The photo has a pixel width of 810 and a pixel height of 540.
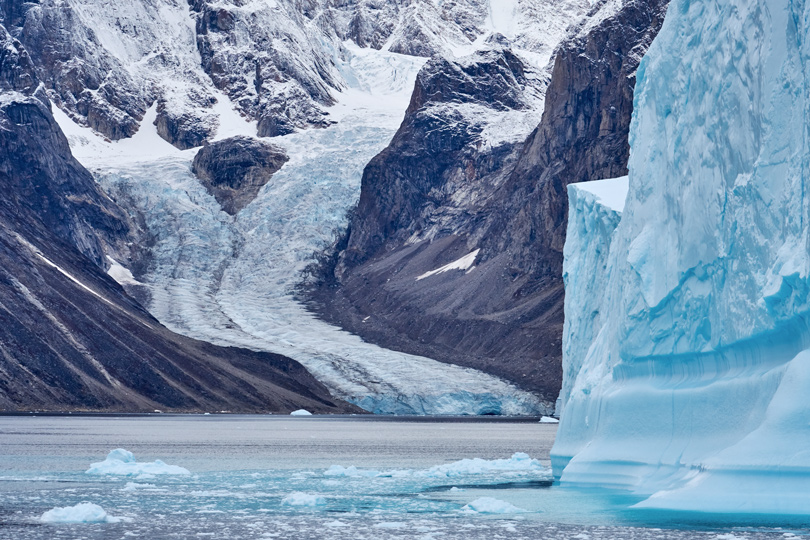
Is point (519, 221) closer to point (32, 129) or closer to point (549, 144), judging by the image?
point (549, 144)

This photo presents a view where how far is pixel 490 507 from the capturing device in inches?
1030

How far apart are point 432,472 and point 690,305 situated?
52.9 feet

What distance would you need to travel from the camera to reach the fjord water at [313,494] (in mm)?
22219

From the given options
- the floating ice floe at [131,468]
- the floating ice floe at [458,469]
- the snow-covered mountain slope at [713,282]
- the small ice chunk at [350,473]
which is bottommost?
the floating ice floe at [131,468]

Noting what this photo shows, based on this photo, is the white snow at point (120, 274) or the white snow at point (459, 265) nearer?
the white snow at point (459, 265)

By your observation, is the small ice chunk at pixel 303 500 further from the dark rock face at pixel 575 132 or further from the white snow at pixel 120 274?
the white snow at pixel 120 274

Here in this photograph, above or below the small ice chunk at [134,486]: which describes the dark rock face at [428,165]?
above

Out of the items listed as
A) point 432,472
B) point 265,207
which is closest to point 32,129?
point 265,207

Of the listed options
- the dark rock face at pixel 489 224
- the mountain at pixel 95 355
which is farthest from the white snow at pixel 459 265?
the mountain at pixel 95 355

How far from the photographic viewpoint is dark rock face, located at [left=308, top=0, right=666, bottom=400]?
419 ft

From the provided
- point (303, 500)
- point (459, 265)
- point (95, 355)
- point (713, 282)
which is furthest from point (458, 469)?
point (459, 265)

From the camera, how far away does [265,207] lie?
181000mm

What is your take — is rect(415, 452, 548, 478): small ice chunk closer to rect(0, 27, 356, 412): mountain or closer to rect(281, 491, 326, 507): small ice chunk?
rect(281, 491, 326, 507): small ice chunk

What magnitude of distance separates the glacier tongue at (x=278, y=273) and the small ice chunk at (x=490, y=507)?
84457 mm
